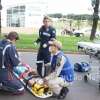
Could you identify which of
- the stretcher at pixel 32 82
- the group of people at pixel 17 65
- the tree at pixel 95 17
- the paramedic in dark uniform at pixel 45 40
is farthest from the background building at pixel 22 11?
the group of people at pixel 17 65

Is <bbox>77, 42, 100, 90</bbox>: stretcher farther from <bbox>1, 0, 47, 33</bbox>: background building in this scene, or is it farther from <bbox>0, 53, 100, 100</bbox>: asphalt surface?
<bbox>1, 0, 47, 33</bbox>: background building

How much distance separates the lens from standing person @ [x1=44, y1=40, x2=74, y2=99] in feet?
29.3

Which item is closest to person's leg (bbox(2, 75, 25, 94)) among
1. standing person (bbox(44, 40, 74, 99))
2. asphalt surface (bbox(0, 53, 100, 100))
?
asphalt surface (bbox(0, 53, 100, 100))

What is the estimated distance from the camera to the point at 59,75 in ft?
29.6

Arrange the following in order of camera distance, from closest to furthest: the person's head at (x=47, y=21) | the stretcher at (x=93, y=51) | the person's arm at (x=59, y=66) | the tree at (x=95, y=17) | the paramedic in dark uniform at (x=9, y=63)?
the person's arm at (x=59, y=66), the paramedic in dark uniform at (x=9, y=63), the stretcher at (x=93, y=51), the person's head at (x=47, y=21), the tree at (x=95, y=17)

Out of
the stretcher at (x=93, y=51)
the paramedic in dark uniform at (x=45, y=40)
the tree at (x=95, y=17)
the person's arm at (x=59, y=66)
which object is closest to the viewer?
the person's arm at (x=59, y=66)

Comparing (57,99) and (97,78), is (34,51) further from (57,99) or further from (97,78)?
(57,99)

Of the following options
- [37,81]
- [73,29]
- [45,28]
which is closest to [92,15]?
[73,29]

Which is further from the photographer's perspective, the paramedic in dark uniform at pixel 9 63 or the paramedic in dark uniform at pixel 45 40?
the paramedic in dark uniform at pixel 45 40

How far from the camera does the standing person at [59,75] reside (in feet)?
29.3

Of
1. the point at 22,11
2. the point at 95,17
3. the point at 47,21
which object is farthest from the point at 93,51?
the point at 22,11

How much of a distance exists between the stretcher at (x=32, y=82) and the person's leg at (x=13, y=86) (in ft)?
0.94

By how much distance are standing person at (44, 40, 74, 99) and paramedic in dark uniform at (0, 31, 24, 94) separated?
2.34 ft

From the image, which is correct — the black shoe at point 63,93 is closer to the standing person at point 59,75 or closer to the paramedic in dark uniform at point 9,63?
the standing person at point 59,75
